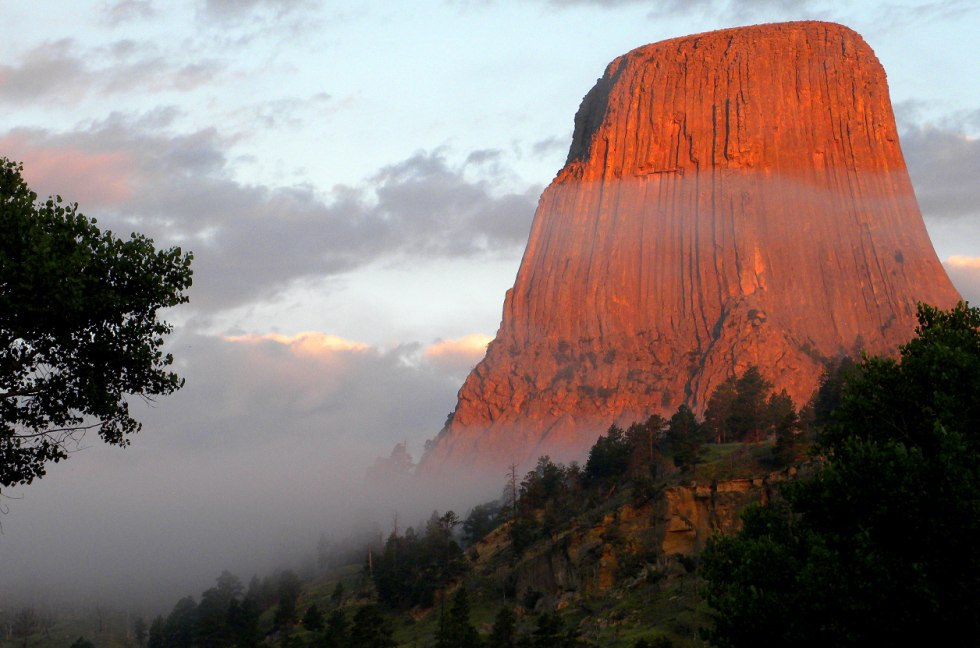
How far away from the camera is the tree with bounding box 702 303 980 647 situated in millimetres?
24516

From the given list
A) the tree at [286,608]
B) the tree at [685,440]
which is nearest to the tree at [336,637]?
the tree at [286,608]

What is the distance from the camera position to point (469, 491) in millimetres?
153625

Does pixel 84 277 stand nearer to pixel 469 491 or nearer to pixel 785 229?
pixel 469 491

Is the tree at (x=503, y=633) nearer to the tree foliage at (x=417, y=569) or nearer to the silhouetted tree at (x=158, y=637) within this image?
the tree foliage at (x=417, y=569)

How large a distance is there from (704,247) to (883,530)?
13990 cm

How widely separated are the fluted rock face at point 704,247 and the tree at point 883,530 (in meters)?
116

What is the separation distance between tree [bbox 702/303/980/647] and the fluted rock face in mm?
115670

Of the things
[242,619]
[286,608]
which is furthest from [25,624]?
[242,619]

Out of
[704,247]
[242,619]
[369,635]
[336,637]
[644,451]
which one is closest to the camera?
[369,635]

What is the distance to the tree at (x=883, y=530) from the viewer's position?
24516 mm

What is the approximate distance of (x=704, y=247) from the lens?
16325cm

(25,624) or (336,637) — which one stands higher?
(336,637)

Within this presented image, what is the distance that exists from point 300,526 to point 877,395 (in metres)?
164

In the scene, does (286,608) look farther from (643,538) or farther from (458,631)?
(458,631)
